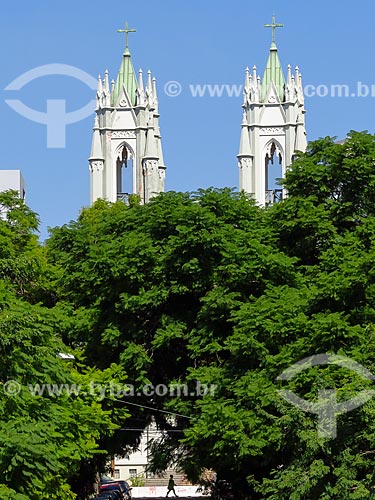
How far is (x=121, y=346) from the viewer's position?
4981 centimetres

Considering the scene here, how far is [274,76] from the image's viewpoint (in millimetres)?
143250

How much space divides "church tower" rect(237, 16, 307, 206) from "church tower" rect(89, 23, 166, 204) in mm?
7870

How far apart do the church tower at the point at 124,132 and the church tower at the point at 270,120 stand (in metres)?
7.87

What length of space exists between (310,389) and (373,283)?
448 centimetres

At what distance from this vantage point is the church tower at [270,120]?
138 meters

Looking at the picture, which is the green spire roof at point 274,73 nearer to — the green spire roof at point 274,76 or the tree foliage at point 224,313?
the green spire roof at point 274,76

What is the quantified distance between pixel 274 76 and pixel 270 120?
14.5 feet
